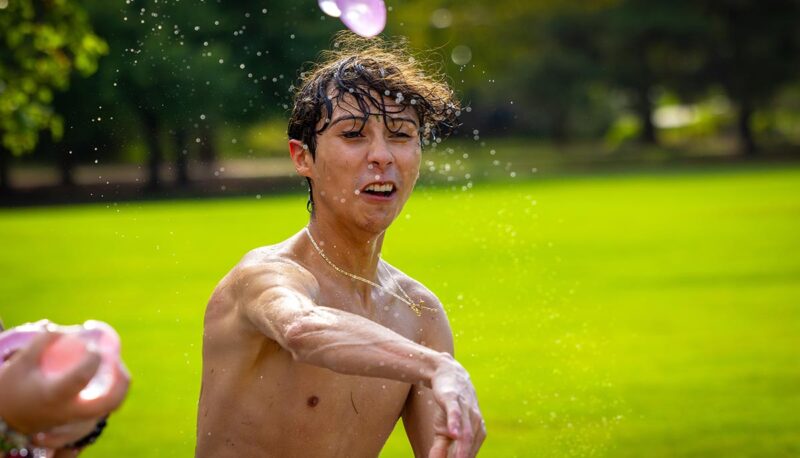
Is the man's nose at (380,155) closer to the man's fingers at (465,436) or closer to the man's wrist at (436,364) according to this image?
the man's wrist at (436,364)

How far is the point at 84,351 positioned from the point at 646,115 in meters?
66.0

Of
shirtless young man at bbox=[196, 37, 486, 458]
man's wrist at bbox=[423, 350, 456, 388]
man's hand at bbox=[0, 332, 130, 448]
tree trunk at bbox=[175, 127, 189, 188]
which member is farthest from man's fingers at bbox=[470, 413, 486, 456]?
tree trunk at bbox=[175, 127, 189, 188]

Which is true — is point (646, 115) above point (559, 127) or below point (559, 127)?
above

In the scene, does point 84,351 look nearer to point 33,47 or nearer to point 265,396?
point 265,396

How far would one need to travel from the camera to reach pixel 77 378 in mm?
2645

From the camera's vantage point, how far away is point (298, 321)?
3.57 metres

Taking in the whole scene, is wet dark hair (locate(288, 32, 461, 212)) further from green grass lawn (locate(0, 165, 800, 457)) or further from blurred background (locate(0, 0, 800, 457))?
green grass lawn (locate(0, 165, 800, 457))

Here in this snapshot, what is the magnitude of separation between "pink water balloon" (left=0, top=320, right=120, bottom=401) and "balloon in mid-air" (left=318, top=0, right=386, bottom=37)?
276 cm

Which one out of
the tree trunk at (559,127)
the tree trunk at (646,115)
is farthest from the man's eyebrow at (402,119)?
the tree trunk at (559,127)

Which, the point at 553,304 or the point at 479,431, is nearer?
the point at 479,431

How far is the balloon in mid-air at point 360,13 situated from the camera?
17.7 feet

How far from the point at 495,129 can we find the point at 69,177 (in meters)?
39.0

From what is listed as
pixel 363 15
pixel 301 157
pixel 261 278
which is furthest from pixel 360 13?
pixel 261 278

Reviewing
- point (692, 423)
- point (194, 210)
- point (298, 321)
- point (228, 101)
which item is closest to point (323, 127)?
point (298, 321)
